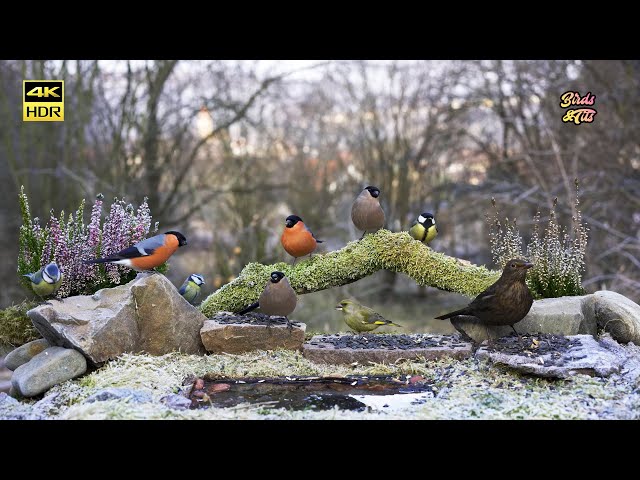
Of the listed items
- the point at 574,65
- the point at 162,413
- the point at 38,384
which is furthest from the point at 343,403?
the point at 574,65

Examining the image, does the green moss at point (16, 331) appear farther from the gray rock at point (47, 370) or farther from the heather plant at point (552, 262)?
the heather plant at point (552, 262)

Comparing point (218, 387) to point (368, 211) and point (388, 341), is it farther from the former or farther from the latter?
point (368, 211)

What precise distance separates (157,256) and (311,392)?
1624mm

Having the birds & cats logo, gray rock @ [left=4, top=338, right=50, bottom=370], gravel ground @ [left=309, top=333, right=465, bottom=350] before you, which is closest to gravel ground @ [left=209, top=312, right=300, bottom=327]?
gravel ground @ [left=309, top=333, right=465, bottom=350]

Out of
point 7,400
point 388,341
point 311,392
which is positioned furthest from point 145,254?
point 388,341

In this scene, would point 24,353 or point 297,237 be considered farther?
point 297,237

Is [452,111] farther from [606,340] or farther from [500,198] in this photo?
[606,340]

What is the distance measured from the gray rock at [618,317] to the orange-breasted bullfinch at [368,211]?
5.90ft

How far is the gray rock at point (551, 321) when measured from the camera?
5.38 metres

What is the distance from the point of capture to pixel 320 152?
9.61 metres

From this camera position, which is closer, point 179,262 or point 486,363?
point 486,363

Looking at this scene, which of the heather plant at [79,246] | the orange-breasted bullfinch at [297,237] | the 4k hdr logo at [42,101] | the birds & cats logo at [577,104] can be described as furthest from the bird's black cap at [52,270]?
the birds & cats logo at [577,104]

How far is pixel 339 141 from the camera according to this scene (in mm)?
9711

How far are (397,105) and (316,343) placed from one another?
4.84 meters
